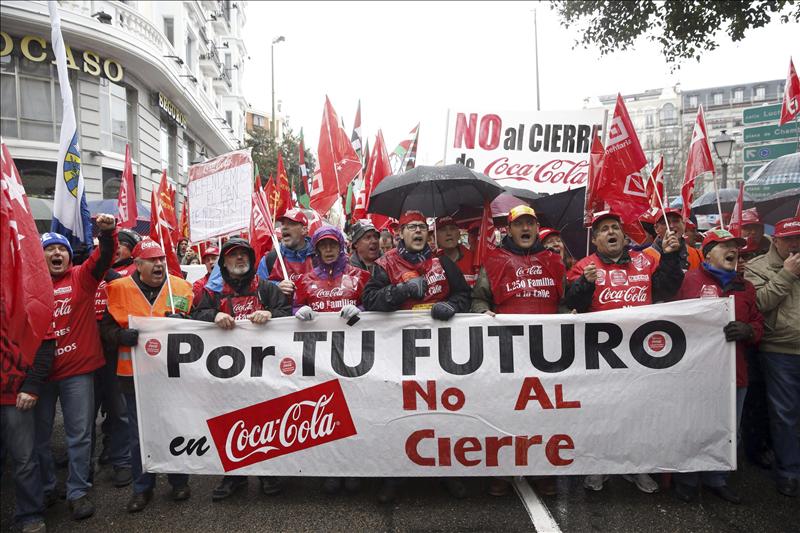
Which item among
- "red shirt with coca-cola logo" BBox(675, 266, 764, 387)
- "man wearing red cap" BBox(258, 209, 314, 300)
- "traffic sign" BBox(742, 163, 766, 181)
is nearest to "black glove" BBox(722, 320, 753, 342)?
"red shirt with coca-cola logo" BBox(675, 266, 764, 387)

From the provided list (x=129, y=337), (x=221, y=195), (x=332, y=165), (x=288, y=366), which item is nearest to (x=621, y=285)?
(x=288, y=366)

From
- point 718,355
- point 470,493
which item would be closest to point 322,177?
point 470,493

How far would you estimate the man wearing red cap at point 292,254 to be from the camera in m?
5.29

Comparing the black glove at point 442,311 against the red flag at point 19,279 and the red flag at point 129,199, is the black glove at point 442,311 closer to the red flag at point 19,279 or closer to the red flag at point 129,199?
the red flag at point 19,279

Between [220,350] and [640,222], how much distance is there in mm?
4284

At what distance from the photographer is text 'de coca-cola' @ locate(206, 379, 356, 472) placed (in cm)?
383

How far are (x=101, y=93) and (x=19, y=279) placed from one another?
1622cm

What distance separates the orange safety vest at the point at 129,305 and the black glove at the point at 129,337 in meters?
0.11

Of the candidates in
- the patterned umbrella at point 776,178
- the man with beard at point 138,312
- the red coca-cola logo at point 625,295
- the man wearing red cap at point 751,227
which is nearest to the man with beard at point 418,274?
the red coca-cola logo at point 625,295

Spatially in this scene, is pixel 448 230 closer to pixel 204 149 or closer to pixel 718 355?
pixel 718 355

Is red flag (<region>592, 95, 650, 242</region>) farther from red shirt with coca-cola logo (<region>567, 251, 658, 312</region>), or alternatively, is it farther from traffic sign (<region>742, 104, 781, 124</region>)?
traffic sign (<region>742, 104, 781, 124</region>)

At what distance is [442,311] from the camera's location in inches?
151

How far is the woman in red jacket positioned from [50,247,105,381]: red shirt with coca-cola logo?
4300 mm

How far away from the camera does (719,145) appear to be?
8.80 meters
